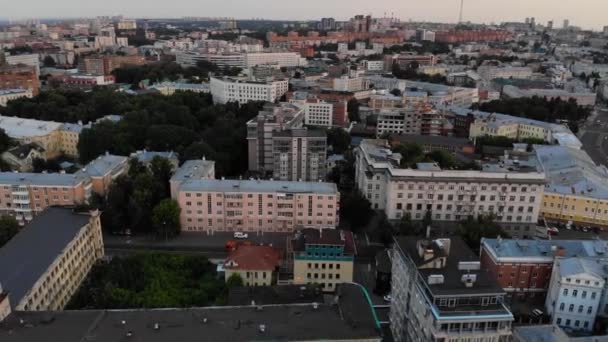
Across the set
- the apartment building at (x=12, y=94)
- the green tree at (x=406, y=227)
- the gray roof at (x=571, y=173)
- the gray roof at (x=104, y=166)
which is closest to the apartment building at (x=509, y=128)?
the gray roof at (x=571, y=173)

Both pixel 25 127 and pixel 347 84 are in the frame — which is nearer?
pixel 25 127

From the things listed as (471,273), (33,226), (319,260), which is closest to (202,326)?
(319,260)

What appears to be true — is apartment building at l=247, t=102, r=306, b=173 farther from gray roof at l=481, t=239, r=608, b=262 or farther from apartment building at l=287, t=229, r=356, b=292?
gray roof at l=481, t=239, r=608, b=262

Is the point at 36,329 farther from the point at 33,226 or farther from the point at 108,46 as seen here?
the point at 108,46

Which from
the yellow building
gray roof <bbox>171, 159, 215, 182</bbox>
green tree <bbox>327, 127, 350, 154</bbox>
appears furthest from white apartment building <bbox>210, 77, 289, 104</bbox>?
the yellow building

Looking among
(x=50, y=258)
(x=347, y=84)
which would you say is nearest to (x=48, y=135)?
(x=50, y=258)

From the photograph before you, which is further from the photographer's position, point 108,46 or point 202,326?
point 108,46

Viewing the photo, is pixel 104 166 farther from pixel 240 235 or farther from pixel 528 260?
pixel 528 260
